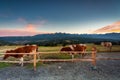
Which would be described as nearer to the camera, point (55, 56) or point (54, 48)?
point (55, 56)

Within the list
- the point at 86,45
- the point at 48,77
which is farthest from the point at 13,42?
the point at 48,77

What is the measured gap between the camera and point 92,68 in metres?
16.2

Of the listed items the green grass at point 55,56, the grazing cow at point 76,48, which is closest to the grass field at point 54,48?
the green grass at point 55,56

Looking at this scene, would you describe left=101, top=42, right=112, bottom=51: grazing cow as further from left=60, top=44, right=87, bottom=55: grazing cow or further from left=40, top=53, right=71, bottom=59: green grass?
left=40, top=53, right=71, bottom=59: green grass

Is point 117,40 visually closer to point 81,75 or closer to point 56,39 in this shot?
point 56,39

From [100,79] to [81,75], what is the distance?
142 centimetres

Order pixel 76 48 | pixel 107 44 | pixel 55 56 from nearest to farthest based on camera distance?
1. pixel 55 56
2. pixel 76 48
3. pixel 107 44

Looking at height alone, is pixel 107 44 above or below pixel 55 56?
above

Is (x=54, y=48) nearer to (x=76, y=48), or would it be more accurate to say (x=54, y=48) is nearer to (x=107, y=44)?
(x=76, y=48)

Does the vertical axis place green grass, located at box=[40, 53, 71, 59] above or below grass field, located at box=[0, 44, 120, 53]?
below

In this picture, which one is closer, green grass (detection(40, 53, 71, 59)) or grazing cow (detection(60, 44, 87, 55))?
green grass (detection(40, 53, 71, 59))

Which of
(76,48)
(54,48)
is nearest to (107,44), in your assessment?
(76,48)

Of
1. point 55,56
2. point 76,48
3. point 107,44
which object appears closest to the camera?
point 55,56

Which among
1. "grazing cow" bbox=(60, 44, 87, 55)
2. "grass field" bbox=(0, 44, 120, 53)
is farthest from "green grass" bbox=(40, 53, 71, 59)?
"grazing cow" bbox=(60, 44, 87, 55)
